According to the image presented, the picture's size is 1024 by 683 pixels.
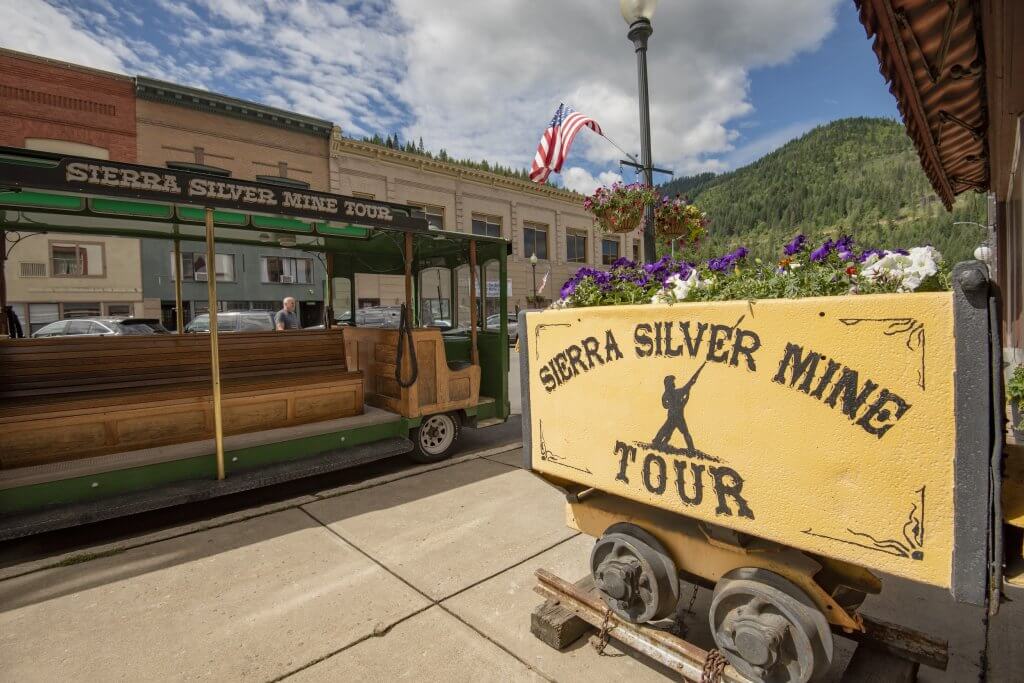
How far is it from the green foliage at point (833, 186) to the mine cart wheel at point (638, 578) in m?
61.8

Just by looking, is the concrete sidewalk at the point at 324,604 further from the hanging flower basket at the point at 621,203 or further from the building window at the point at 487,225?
the building window at the point at 487,225

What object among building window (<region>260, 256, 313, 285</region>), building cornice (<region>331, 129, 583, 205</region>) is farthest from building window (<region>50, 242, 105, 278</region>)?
building cornice (<region>331, 129, 583, 205</region>)

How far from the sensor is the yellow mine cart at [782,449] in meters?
1.54

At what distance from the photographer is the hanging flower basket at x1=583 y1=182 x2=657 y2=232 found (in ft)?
14.7

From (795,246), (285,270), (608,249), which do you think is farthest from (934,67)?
(608,249)

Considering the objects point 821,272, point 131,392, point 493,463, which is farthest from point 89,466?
point 821,272

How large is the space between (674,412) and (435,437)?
4.66 m

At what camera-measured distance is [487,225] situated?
2998 cm

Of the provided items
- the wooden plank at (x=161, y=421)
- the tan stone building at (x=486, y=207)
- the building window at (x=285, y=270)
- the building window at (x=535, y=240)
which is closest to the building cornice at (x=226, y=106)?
the tan stone building at (x=486, y=207)

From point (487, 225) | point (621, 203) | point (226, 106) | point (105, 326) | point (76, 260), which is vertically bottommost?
point (105, 326)

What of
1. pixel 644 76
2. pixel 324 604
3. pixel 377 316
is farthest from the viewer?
pixel 377 316

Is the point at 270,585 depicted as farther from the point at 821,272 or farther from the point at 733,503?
the point at 821,272

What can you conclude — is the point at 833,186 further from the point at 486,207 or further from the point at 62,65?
the point at 62,65

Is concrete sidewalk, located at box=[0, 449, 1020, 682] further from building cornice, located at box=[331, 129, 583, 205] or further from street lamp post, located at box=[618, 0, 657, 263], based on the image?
building cornice, located at box=[331, 129, 583, 205]
